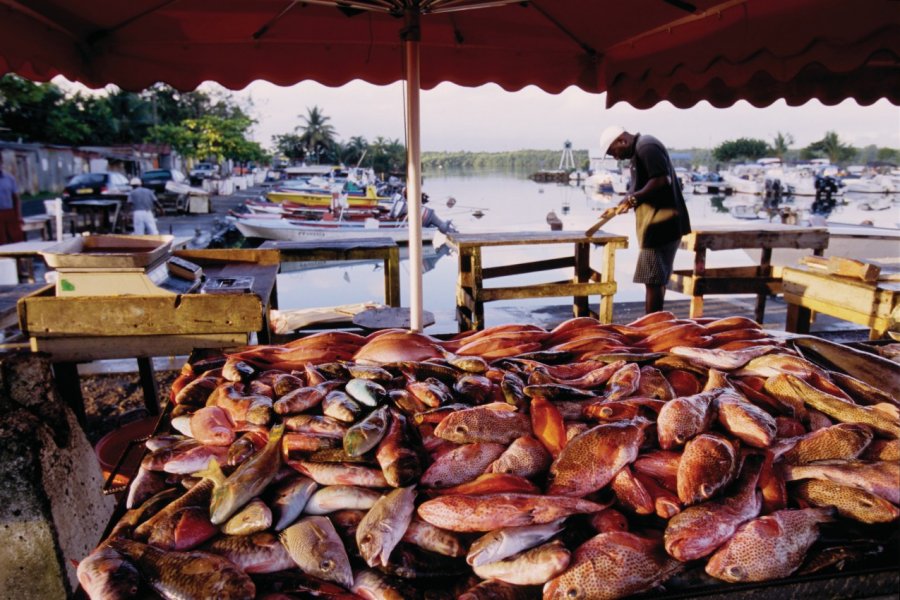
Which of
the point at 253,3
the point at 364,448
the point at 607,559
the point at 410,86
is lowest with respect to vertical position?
the point at 607,559

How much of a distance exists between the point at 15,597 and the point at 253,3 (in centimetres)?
321

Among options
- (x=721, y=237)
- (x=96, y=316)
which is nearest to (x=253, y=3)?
(x=96, y=316)

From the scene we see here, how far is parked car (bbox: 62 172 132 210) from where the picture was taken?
2298cm

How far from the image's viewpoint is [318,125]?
84.4 m

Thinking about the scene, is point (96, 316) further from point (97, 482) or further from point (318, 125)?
point (318, 125)

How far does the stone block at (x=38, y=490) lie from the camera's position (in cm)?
210

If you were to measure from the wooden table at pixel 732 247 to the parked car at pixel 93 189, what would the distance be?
2217 cm

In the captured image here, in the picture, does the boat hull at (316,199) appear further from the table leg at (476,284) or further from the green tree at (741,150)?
the green tree at (741,150)

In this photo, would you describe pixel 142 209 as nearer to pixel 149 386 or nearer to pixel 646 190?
pixel 149 386

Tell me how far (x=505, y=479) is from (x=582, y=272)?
5469 millimetres

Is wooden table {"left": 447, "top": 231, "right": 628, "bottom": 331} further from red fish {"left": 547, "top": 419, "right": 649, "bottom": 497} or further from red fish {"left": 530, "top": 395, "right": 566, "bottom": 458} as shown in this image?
red fish {"left": 547, "top": 419, "right": 649, "bottom": 497}

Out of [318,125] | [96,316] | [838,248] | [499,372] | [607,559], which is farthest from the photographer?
[318,125]

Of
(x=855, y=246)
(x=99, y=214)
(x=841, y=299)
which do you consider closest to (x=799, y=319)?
(x=841, y=299)

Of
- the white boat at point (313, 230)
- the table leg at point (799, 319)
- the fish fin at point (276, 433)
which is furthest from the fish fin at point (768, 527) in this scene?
the white boat at point (313, 230)
